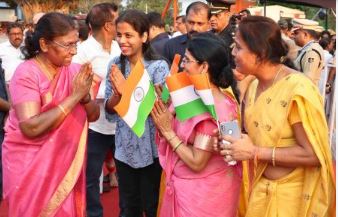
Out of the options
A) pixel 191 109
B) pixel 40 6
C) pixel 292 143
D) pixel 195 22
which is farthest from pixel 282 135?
pixel 40 6

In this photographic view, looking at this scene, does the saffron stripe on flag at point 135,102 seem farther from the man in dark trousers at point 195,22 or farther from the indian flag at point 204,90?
the man in dark trousers at point 195,22

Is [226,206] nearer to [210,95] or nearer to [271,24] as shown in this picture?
[210,95]

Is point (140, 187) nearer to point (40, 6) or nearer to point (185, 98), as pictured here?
point (185, 98)

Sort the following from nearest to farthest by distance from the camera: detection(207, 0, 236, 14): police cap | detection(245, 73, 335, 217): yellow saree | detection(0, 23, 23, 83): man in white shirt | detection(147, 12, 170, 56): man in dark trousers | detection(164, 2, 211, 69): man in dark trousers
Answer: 1. detection(245, 73, 335, 217): yellow saree
2. detection(164, 2, 211, 69): man in dark trousers
3. detection(207, 0, 236, 14): police cap
4. detection(147, 12, 170, 56): man in dark trousers
5. detection(0, 23, 23, 83): man in white shirt

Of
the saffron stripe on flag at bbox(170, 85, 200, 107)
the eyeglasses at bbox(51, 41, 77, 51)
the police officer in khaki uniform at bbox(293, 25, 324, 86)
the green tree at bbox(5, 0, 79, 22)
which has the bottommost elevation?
the green tree at bbox(5, 0, 79, 22)

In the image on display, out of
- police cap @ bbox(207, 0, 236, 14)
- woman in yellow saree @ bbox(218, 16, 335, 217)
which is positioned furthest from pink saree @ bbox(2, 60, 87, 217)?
police cap @ bbox(207, 0, 236, 14)

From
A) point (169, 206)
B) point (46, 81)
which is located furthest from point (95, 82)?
point (169, 206)

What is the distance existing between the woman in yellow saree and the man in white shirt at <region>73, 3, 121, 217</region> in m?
1.83

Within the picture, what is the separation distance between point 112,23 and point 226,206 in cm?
222

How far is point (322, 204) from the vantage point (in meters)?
2.36

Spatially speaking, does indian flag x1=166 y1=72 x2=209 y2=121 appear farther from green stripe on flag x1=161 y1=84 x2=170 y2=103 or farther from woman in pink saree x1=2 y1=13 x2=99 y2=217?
woman in pink saree x1=2 y1=13 x2=99 y2=217

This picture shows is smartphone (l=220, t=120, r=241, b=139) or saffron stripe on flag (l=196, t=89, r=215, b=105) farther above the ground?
saffron stripe on flag (l=196, t=89, r=215, b=105)

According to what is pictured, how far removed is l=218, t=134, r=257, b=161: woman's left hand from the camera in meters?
2.35

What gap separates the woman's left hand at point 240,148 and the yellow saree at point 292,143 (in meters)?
0.07
